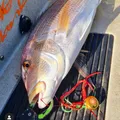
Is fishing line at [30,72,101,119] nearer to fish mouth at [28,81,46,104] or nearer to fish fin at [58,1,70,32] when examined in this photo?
fish mouth at [28,81,46,104]

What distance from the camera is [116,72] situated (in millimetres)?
2766

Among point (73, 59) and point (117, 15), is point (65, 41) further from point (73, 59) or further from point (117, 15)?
point (117, 15)

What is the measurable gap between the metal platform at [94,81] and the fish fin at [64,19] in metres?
0.31

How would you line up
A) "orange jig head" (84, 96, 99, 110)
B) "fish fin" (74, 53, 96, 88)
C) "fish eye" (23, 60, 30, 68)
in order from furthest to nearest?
"fish fin" (74, 53, 96, 88)
"fish eye" (23, 60, 30, 68)
"orange jig head" (84, 96, 99, 110)

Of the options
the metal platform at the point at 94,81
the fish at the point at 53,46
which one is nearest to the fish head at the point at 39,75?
the fish at the point at 53,46

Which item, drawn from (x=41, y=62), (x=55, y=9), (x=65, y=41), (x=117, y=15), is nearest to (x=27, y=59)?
(x=41, y=62)

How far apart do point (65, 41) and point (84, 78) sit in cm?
32

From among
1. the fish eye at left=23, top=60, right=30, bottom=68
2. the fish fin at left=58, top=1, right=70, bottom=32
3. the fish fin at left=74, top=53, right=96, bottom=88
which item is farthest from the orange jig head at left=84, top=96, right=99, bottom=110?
the fish fin at left=58, top=1, right=70, bottom=32

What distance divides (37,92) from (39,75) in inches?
5.1

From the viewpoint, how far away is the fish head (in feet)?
7.95

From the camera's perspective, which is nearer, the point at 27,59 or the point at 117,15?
the point at 27,59

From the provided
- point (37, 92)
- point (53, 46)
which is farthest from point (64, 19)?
point (37, 92)

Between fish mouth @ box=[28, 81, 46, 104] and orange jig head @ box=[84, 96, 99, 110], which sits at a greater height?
fish mouth @ box=[28, 81, 46, 104]

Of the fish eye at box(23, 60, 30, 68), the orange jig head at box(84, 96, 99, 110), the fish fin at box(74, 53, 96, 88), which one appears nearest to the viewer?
the orange jig head at box(84, 96, 99, 110)
